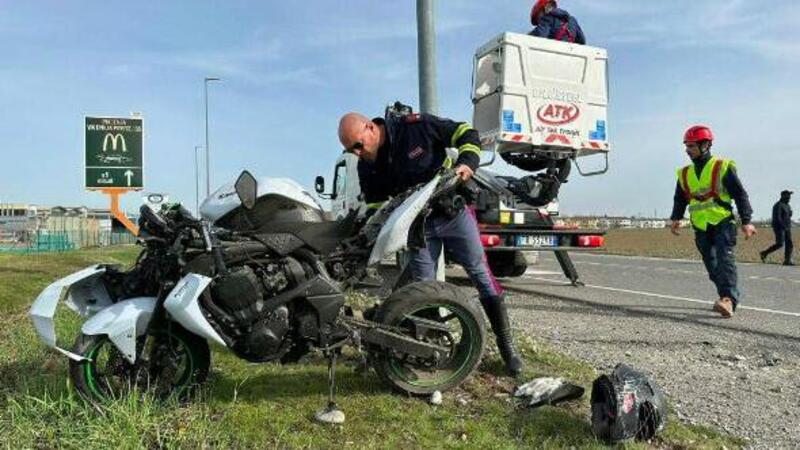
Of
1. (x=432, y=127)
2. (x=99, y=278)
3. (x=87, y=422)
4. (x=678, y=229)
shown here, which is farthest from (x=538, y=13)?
(x=87, y=422)

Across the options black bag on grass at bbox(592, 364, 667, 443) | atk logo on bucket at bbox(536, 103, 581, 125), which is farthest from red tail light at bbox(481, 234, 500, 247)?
black bag on grass at bbox(592, 364, 667, 443)

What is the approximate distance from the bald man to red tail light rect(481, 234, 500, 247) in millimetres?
4833

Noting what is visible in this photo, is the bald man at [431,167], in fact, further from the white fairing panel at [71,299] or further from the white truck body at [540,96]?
the white truck body at [540,96]

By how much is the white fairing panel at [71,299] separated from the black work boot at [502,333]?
237 centimetres

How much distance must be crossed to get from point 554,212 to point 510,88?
85.6 inches

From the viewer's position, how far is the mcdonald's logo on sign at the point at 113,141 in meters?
13.0

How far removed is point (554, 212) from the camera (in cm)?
1073

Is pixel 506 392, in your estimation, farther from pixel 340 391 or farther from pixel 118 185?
pixel 118 185

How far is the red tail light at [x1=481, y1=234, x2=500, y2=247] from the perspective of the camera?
963 centimetres

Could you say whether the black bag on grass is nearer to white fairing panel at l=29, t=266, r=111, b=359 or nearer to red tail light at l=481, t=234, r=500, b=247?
white fairing panel at l=29, t=266, r=111, b=359

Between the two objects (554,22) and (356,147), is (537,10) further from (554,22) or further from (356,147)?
(356,147)

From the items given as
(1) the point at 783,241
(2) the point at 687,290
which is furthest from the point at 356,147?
(1) the point at 783,241

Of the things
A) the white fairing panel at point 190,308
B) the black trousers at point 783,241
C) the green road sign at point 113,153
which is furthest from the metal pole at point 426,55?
the black trousers at point 783,241

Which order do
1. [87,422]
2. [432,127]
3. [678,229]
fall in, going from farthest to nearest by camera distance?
1. [678,229]
2. [432,127]
3. [87,422]
